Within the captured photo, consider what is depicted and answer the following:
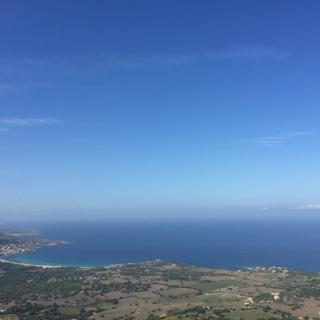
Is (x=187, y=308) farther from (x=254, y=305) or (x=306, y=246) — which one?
(x=306, y=246)

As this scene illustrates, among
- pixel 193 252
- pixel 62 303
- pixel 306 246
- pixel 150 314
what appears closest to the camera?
pixel 150 314

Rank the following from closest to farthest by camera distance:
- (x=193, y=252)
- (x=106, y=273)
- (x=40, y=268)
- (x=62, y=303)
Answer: (x=62, y=303) → (x=106, y=273) → (x=40, y=268) → (x=193, y=252)

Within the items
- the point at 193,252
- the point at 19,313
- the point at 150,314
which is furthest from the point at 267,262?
the point at 19,313

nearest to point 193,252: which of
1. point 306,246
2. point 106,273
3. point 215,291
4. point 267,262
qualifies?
point 267,262

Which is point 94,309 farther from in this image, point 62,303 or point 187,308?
point 187,308

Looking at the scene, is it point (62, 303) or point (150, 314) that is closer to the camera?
point (150, 314)

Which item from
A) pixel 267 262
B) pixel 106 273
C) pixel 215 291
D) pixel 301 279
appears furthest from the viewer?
pixel 267 262

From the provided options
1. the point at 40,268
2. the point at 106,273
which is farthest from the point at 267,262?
the point at 40,268

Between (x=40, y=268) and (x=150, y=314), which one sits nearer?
(x=150, y=314)

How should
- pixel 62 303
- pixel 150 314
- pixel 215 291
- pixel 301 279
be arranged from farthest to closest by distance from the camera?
pixel 301 279, pixel 215 291, pixel 62 303, pixel 150 314
